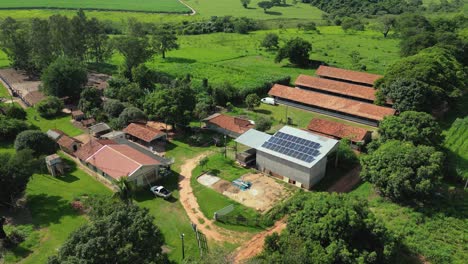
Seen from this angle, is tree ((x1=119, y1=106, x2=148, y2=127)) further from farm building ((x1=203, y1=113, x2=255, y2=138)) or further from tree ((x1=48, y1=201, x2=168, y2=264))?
tree ((x1=48, y1=201, x2=168, y2=264))

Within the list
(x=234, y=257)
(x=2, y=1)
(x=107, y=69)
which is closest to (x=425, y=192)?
(x=234, y=257)

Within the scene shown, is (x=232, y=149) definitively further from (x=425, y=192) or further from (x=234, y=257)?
(x=425, y=192)

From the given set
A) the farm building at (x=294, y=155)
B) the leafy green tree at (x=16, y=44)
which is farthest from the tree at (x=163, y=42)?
the farm building at (x=294, y=155)

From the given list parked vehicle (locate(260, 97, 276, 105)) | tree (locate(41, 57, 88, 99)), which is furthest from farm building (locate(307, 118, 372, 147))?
tree (locate(41, 57, 88, 99))

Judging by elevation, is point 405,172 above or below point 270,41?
below

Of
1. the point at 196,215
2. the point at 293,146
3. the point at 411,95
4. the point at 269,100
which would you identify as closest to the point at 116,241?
the point at 196,215

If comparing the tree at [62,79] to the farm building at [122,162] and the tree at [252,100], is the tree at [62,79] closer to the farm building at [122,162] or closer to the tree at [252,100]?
the farm building at [122,162]

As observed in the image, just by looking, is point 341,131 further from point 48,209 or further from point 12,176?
point 12,176
